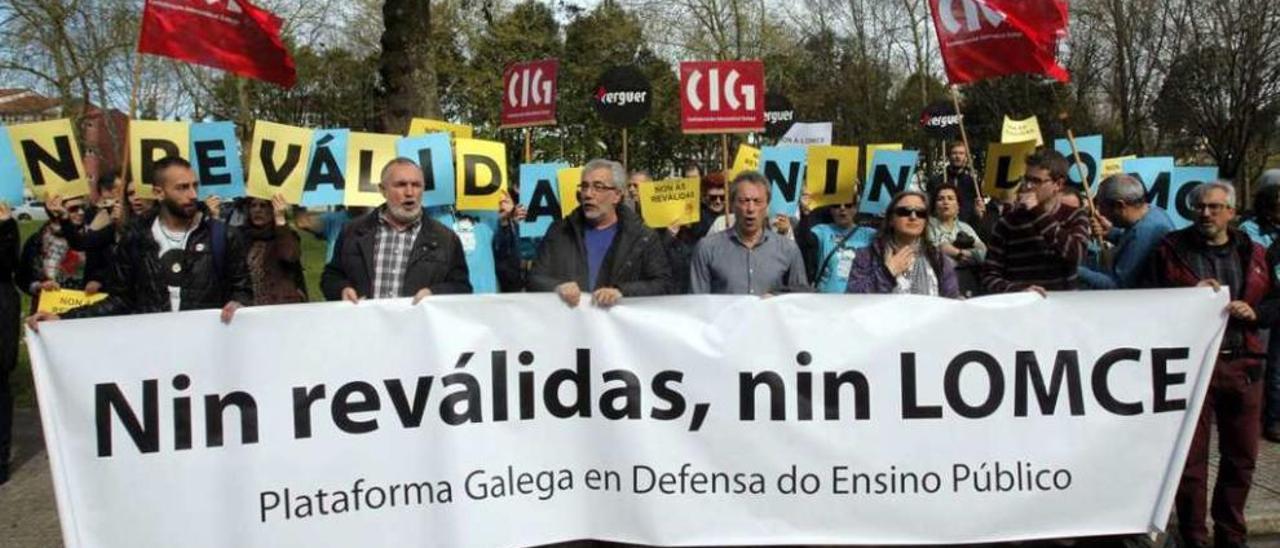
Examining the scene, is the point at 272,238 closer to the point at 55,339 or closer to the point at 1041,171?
the point at 55,339

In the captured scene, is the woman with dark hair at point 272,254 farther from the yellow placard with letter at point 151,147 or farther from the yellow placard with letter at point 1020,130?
the yellow placard with letter at point 1020,130

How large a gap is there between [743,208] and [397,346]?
170cm

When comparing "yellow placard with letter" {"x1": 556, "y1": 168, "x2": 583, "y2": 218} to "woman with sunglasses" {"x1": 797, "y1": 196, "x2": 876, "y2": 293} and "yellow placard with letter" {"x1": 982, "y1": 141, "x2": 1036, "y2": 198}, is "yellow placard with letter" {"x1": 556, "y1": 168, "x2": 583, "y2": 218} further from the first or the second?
"yellow placard with letter" {"x1": 982, "y1": 141, "x2": 1036, "y2": 198}

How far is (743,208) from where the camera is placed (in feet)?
17.2

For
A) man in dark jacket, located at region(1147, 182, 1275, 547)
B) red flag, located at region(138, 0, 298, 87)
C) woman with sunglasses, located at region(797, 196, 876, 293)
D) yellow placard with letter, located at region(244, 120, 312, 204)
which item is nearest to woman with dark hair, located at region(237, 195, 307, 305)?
yellow placard with letter, located at region(244, 120, 312, 204)

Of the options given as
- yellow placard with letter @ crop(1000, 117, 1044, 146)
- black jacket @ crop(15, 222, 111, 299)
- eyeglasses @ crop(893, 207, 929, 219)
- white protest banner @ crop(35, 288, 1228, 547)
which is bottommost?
white protest banner @ crop(35, 288, 1228, 547)

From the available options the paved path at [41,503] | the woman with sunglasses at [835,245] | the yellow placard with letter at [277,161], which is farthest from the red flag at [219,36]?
the woman with sunglasses at [835,245]

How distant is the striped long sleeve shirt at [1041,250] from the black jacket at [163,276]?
3.66 meters

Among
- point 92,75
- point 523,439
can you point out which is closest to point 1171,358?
point 523,439

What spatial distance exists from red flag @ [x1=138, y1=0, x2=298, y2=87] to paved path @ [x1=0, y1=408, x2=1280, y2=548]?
260cm

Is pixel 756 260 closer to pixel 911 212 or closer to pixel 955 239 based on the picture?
pixel 911 212

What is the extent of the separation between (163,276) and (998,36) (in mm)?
5193

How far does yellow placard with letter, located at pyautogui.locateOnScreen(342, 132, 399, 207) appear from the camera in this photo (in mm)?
7035

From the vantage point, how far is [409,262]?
5121 millimetres
